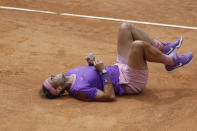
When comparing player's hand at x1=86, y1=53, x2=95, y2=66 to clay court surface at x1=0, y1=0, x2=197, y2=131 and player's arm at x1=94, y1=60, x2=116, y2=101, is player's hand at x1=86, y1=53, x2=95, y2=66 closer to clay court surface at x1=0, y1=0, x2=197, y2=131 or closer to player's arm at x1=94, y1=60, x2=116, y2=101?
player's arm at x1=94, y1=60, x2=116, y2=101

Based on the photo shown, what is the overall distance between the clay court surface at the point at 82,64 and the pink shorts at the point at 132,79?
0.37 ft

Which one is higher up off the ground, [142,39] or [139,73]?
[142,39]

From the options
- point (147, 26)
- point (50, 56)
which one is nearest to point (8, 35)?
point (50, 56)

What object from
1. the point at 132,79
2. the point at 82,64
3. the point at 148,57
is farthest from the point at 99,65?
the point at 82,64

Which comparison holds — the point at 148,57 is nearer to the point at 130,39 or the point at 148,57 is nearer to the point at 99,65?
the point at 130,39

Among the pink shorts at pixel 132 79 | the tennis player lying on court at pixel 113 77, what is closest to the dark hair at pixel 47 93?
the tennis player lying on court at pixel 113 77

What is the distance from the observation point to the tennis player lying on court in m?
4.64

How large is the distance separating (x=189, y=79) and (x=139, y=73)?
99 cm

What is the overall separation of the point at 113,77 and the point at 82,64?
3.83ft

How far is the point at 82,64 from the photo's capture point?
232 inches

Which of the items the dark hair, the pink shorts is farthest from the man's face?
the pink shorts

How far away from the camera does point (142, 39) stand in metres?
5.09

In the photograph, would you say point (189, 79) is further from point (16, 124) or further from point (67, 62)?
point (16, 124)

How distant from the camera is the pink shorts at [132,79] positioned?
4777 mm
